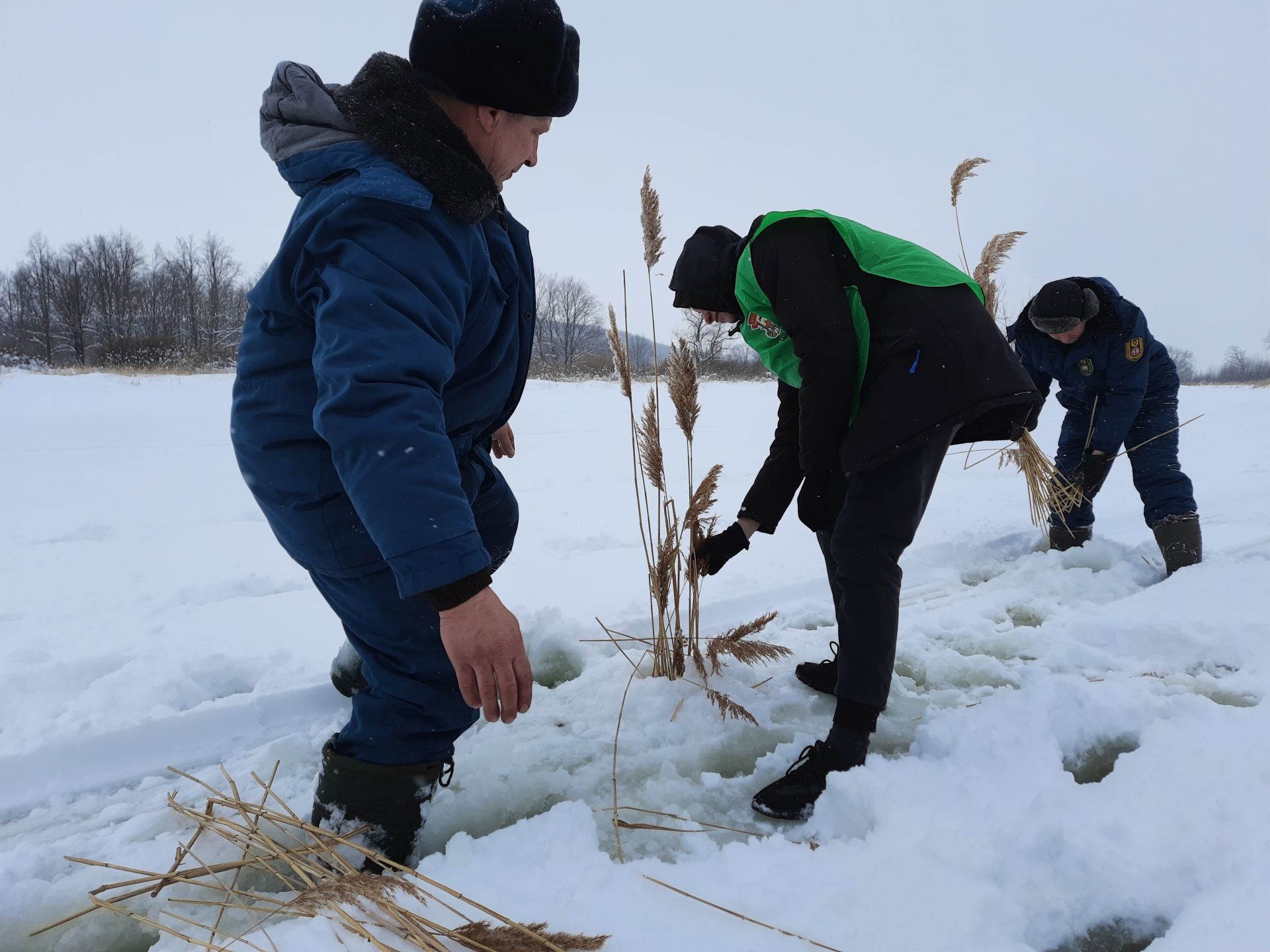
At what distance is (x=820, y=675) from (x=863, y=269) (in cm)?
124

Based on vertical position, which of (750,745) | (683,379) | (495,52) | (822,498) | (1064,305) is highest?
(495,52)

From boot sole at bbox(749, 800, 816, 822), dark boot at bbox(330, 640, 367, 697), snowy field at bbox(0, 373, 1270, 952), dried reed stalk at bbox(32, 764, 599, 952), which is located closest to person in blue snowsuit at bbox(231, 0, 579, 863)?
dried reed stalk at bbox(32, 764, 599, 952)

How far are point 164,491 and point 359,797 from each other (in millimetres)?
5469

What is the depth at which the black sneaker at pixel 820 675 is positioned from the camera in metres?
2.20

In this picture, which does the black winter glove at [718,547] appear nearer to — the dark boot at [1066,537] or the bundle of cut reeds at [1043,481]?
the bundle of cut reeds at [1043,481]

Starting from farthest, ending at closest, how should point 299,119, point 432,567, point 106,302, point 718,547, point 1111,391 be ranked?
point 106,302 < point 1111,391 < point 718,547 < point 299,119 < point 432,567

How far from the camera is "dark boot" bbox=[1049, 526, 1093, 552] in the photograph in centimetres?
378

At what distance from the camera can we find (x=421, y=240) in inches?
44.0

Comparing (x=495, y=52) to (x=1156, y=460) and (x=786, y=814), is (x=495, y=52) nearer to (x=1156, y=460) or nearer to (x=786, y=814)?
(x=786, y=814)

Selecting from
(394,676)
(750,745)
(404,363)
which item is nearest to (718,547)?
(750,745)

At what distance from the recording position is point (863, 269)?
5.66 feet

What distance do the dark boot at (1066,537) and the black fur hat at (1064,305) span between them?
3.53ft

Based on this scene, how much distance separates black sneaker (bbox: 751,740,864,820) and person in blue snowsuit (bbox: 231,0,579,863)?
28.4 inches

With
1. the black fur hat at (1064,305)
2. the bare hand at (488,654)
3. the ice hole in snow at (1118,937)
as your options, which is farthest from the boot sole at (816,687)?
the black fur hat at (1064,305)
